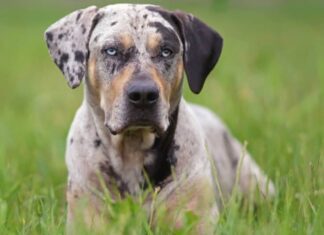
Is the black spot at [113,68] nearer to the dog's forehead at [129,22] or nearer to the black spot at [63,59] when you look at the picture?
the dog's forehead at [129,22]

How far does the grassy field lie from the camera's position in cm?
462

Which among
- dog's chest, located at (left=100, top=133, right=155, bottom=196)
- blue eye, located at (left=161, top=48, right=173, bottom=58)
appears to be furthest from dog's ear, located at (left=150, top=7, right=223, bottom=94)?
dog's chest, located at (left=100, top=133, right=155, bottom=196)

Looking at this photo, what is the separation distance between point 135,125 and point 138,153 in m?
0.38

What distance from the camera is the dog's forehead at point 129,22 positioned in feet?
16.6

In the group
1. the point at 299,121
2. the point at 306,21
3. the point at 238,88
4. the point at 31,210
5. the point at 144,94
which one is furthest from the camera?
the point at 306,21

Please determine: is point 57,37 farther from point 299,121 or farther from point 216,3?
point 299,121

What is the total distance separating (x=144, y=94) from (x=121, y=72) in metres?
0.26

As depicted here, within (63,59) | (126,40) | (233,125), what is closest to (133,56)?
(126,40)

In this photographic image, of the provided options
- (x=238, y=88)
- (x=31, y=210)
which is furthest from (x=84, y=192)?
(x=238, y=88)

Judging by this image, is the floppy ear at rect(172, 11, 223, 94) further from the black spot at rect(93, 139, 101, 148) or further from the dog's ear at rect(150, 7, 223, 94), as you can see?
the black spot at rect(93, 139, 101, 148)

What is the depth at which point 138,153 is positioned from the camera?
5227 mm

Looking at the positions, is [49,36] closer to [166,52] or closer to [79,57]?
[79,57]

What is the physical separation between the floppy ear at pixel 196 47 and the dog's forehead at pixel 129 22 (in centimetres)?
10

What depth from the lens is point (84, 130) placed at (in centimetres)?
528
